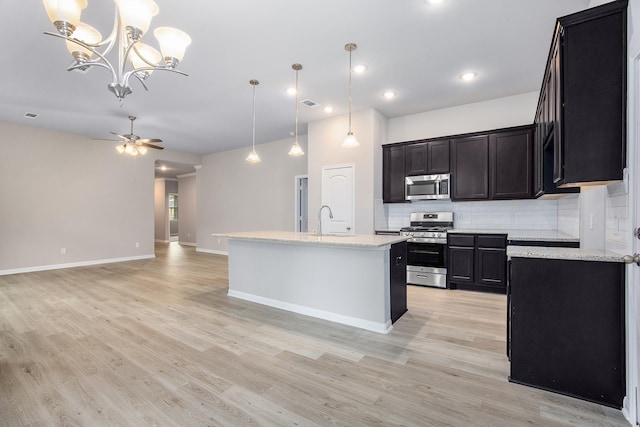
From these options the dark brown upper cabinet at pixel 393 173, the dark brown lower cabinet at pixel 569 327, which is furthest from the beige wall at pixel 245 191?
the dark brown lower cabinet at pixel 569 327

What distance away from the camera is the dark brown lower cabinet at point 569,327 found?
70.6 inches

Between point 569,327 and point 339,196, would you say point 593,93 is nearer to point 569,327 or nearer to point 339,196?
point 569,327

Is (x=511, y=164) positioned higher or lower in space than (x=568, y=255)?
higher

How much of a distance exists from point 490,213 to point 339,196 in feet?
8.30

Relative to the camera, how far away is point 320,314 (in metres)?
3.35

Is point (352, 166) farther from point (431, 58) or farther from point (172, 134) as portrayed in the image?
point (172, 134)

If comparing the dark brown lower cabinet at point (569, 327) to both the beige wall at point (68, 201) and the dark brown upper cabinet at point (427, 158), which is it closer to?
the dark brown upper cabinet at point (427, 158)

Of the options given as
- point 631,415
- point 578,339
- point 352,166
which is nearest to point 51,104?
point 352,166

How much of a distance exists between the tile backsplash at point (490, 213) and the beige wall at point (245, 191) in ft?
8.18

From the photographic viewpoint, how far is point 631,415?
1651 millimetres

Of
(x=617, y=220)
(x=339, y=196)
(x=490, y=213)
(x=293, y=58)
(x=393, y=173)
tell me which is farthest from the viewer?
(x=339, y=196)

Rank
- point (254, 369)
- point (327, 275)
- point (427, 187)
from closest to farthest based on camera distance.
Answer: point (254, 369)
point (327, 275)
point (427, 187)

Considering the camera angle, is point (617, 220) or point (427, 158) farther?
point (427, 158)

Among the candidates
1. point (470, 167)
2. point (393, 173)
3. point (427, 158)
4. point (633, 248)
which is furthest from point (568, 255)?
point (393, 173)
